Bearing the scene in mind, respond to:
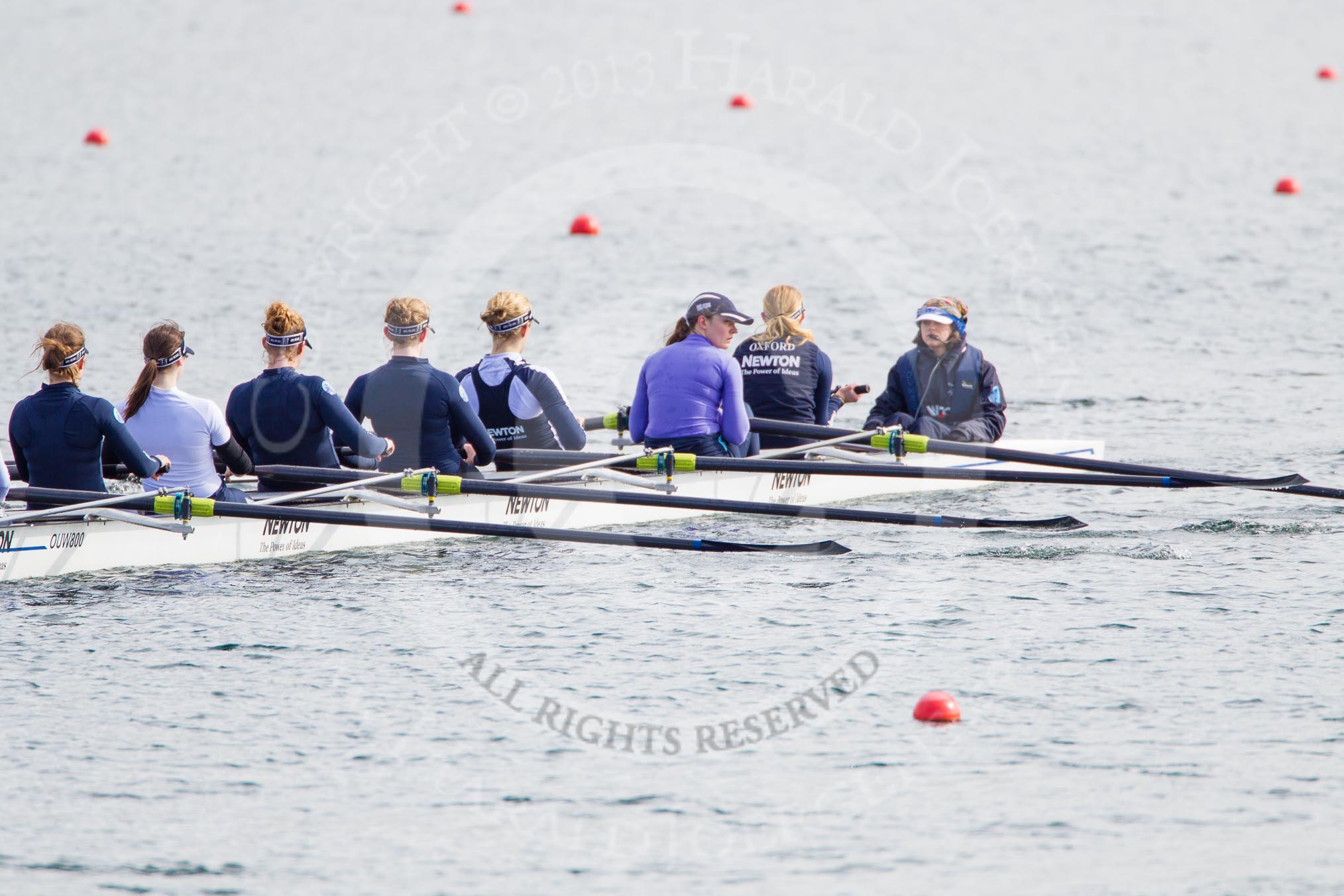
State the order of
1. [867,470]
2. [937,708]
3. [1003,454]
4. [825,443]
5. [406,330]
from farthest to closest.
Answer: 1. [825,443]
2. [1003,454]
3. [867,470]
4. [406,330]
5. [937,708]

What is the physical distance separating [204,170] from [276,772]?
788 inches

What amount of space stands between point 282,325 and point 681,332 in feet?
8.38

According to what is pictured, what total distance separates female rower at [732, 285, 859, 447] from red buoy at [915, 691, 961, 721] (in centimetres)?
426

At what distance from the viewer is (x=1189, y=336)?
17.7 metres

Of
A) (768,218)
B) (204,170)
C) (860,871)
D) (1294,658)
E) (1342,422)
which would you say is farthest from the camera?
(204,170)

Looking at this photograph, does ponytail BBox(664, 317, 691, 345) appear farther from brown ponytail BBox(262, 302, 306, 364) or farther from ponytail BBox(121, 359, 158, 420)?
ponytail BBox(121, 359, 158, 420)

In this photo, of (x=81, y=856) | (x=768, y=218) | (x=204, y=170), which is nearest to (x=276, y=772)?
(x=81, y=856)

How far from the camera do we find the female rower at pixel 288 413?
978 centimetres

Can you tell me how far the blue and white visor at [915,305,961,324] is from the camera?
479 inches

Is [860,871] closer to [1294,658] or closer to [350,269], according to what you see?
[1294,658]

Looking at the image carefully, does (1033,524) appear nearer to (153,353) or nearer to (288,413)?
(288,413)

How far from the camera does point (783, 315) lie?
11.9 m

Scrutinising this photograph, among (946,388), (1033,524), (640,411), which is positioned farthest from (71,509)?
(946,388)

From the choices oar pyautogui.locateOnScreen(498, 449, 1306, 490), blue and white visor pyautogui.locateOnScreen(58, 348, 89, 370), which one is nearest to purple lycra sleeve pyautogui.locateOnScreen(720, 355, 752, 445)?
oar pyautogui.locateOnScreen(498, 449, 1306, 490)
